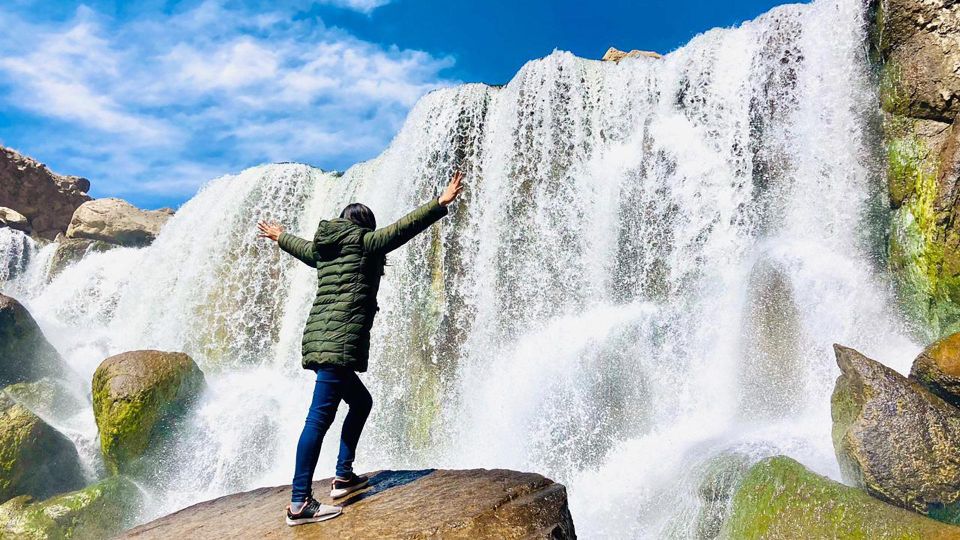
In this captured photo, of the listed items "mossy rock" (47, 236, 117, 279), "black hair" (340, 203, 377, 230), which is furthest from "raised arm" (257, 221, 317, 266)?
"mossy rock" (47, 236, 117, 279)

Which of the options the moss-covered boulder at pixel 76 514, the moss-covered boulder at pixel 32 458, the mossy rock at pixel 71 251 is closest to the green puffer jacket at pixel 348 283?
the moss-covered boulder at pixel 76 514

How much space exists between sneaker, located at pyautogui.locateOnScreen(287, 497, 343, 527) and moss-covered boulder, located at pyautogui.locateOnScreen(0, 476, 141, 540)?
826 cm

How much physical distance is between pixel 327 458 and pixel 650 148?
7904 millimetres

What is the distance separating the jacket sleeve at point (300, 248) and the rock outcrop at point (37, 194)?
29.5 meters

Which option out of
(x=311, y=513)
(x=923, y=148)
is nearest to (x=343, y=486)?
(x=311, y=513)

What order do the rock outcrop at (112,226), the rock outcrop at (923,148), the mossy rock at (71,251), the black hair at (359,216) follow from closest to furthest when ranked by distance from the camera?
the black hair at (359,216) → the rock outcrop at (923,148) → the mossy rock at (71,251) → the rock outcrop at (112,226)

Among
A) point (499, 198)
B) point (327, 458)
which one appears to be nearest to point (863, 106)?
point (499, 198)

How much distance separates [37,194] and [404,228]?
32.1 m

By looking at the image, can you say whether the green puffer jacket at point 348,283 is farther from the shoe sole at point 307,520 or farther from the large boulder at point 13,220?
the large boulder at point 13,220

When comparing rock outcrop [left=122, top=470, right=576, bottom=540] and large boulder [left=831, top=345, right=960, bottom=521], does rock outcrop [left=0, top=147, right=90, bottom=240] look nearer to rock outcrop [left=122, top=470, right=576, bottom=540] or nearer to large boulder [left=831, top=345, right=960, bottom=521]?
rock outcrop [left=122, top=470, right=576, bottom=540]

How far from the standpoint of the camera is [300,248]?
15.0ft

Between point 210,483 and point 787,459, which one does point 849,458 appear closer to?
point 787,459

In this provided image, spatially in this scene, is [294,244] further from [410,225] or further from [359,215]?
[410,225]

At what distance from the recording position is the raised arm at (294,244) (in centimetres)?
450
